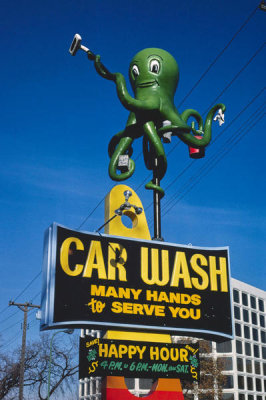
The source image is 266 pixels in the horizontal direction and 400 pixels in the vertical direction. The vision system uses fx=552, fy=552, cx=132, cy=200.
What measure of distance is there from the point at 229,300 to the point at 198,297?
1.05m

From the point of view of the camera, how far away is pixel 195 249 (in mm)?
15570

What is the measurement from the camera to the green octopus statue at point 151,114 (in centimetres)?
1628

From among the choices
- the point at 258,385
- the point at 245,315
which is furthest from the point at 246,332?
the point at 258,385

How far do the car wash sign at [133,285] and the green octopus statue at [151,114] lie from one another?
2328 millimetres

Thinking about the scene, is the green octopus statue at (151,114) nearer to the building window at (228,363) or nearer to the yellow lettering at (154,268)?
the yellow lettering at (154,268)

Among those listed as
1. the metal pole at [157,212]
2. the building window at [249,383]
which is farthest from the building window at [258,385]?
the metal pole at [157,212]

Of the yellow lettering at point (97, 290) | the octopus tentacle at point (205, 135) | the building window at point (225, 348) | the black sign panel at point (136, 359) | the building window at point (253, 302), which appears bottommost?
the black sign panel at point (136, 359)

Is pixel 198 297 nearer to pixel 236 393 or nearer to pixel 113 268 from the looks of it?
pixel 113 268

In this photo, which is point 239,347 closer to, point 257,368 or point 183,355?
point 257,368

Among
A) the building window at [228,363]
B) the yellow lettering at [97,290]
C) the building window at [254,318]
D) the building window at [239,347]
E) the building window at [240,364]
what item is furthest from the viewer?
the building window at [254,318]

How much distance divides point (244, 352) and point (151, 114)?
211 ft

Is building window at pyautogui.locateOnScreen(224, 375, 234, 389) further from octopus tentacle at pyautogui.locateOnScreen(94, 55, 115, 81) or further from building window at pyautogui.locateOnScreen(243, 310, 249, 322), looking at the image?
octopus tentacle at pyautogui.locateOnScreen(94, 55, 115, 81)

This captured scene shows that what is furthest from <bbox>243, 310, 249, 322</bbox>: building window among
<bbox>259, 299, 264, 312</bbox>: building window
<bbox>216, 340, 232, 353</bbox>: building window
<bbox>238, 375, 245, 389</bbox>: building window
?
<bbox>238, 375, 245, 389</bbox>: building window

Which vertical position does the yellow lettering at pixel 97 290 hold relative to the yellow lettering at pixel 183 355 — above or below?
above
